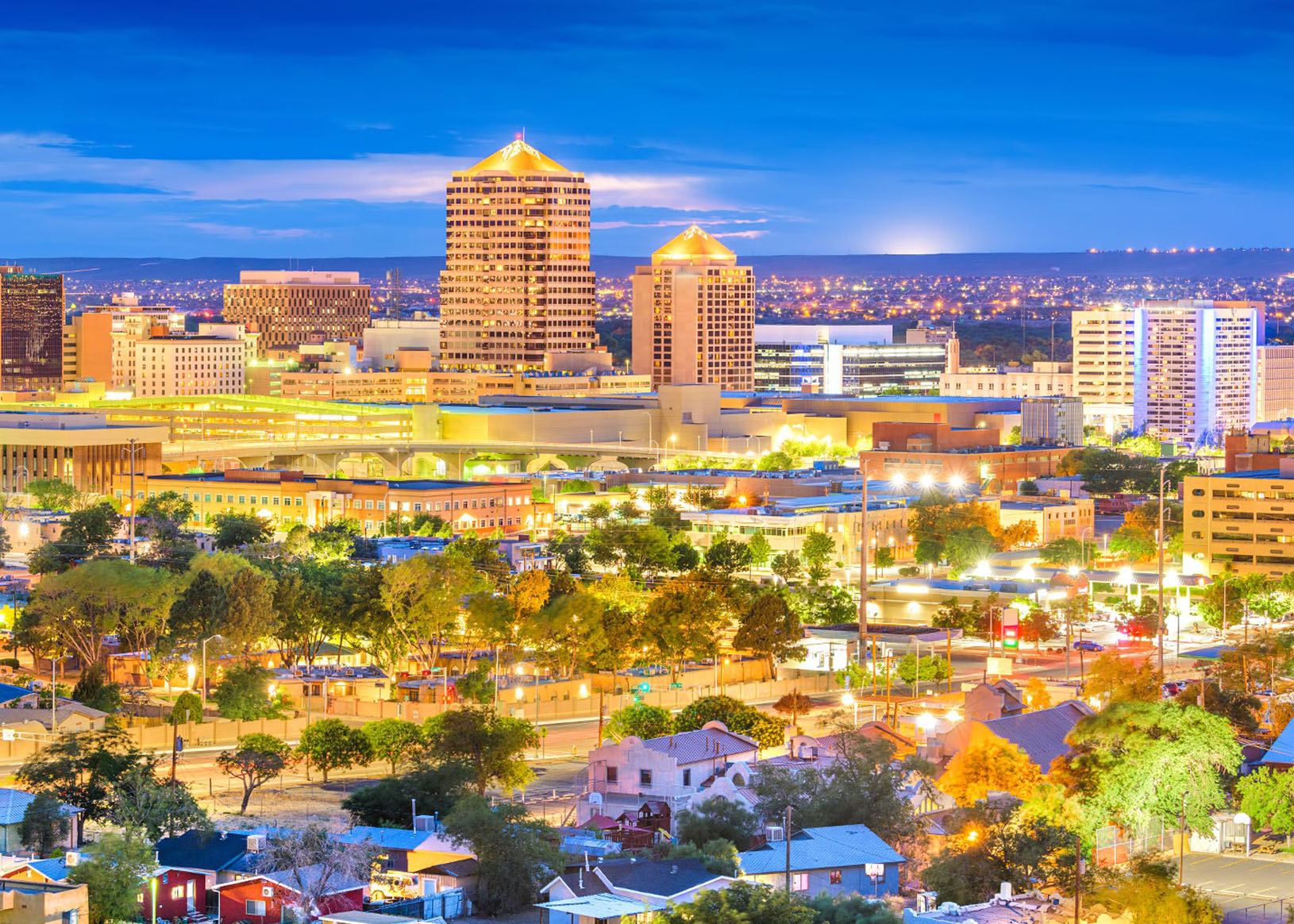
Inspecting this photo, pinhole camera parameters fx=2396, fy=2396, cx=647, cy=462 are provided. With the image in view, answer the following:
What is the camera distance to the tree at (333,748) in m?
48.8

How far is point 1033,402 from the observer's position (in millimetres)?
158750

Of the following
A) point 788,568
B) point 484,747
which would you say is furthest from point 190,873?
point 788,568

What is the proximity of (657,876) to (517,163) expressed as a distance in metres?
147

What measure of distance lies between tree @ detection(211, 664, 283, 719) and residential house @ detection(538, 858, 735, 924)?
19.7 m

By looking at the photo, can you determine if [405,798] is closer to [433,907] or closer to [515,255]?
[433,907]

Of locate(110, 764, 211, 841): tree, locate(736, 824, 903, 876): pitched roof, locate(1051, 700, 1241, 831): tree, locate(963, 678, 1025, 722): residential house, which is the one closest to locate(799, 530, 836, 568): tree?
locate(963, 678, 1025, 722): residential house

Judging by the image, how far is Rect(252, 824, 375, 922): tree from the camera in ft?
114

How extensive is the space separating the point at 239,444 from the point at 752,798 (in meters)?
96.5

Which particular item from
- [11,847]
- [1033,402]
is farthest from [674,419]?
[11,847]

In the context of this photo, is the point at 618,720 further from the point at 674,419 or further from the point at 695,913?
the point at 674,419

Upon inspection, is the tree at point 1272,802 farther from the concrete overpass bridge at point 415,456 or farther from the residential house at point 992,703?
the concrete overpass bridge at point 415,456

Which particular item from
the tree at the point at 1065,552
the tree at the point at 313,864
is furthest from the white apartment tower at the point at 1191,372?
the tree at the point at 313,864

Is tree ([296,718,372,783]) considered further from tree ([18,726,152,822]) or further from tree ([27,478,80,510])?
tree ([27,478,80,510])

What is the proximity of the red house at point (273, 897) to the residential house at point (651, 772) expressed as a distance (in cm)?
904
